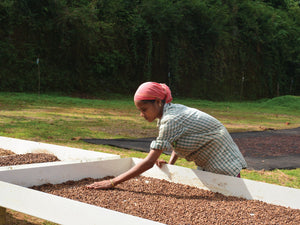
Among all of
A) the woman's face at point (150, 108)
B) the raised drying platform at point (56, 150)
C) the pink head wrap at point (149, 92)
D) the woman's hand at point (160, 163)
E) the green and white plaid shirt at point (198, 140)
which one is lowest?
the raised drying platform at point (56, 150)

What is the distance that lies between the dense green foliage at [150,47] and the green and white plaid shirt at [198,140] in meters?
12.3

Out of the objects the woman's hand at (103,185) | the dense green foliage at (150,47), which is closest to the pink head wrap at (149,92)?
the woman's hand at (103,185)

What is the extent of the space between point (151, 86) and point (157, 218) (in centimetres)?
79

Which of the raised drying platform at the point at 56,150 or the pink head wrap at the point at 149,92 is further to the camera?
the raised drying platform at the point at 56,150

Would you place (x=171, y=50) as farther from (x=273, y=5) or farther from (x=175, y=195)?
(x=175, y=195)

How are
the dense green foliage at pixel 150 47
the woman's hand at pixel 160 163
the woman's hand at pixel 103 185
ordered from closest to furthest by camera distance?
the woman's hand at pixel 103 185, the woman's hand at pixel 160 163, the dense green foliage at pixel 150 47

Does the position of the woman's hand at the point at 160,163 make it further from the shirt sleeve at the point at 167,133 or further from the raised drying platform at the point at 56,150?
the shirt sleeve at the point at 167,133

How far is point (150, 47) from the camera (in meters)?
17.7

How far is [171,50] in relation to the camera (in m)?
18.3

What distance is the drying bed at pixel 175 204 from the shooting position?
1979mm

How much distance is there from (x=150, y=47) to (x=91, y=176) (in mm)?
15357

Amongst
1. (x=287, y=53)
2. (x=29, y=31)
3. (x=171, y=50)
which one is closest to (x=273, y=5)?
(x=287, y=53)

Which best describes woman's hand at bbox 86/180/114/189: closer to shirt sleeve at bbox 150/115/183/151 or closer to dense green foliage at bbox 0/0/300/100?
shirt sleeve at bbox 150/115/183/151

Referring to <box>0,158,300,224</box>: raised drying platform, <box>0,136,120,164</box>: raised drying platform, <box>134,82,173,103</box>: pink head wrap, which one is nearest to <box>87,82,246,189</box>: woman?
<box>134,82,173,103</box>: pink head wrap
